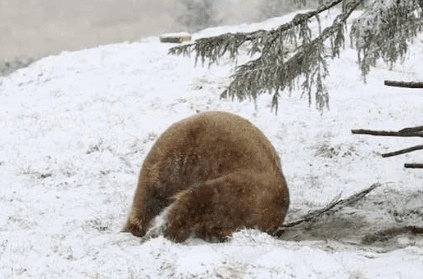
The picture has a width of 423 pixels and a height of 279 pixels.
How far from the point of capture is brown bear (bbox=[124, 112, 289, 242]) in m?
3.38

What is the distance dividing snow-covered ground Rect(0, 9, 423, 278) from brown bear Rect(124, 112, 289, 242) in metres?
0.19

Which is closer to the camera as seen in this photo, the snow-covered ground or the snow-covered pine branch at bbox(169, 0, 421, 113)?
the snow-covered ground

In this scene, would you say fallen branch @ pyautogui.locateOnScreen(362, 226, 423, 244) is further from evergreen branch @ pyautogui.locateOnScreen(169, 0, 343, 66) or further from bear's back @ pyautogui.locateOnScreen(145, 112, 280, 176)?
evergreen branch @ pyautogui.locateOnScreen(169, 0, 343, 66)

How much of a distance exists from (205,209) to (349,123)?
676 centimetres

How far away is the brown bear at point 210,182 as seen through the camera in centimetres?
338

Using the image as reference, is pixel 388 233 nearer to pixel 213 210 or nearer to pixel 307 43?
pixel 213 210

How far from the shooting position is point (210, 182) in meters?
3.41

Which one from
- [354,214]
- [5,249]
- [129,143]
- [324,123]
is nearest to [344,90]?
[324,123]

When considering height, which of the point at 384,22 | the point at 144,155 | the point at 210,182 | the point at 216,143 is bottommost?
the point at 144,155

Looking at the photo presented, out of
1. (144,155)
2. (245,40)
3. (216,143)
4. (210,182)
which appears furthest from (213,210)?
(144,155)

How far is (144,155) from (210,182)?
460cm

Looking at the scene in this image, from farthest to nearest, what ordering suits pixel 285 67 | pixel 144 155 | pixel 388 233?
pixel 144 155, pixel 285 67, pixel 388 233

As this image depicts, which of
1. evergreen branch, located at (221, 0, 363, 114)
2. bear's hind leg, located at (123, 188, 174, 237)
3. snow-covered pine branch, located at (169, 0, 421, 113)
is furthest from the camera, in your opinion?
evergreen branch, located at (221, 0, 363, 114)

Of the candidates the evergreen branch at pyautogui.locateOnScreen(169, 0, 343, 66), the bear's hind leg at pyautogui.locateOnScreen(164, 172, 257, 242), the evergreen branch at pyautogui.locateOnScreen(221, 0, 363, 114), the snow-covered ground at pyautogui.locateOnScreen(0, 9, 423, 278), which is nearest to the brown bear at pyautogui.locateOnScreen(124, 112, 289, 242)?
the bear's hind leg at pyautogui.locateOnScreen(164, 172, 257, 242)
